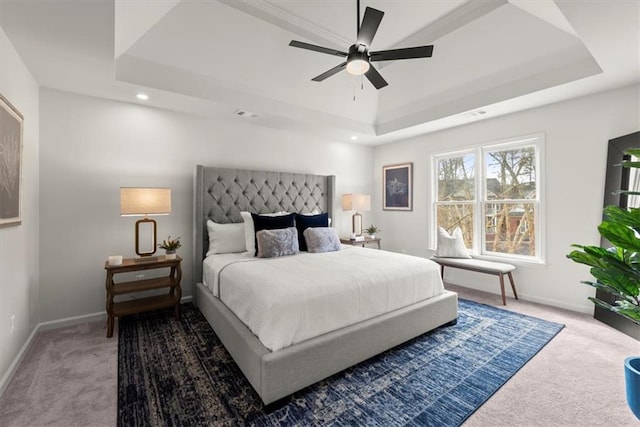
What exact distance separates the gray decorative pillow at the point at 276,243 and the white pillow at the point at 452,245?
2.38 meters

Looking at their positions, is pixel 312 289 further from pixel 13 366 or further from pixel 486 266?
pixel 486 266

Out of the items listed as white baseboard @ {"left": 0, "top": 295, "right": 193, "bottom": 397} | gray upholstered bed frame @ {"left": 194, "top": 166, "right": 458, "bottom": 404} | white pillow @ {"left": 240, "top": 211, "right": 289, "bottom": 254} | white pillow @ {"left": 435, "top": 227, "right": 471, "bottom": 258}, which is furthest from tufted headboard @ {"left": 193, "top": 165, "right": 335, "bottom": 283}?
white pillow @ {"left": 435, "top": 227, "right": 471, "bottom": 258}

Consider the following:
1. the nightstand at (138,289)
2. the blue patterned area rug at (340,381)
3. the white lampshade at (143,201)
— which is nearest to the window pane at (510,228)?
the blue patterned area rug at (340,381)

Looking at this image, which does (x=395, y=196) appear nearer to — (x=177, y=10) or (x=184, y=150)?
(x=184, y=150)

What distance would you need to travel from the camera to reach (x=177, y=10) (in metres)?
2.72

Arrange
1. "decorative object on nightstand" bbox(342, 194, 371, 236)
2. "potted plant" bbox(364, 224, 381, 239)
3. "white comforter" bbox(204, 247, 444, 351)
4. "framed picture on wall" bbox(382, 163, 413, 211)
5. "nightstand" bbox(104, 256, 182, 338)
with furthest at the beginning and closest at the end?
"potted plant" bbox(364, 224, 381, 239) < "framed picture on wall" bbox(382, 163, 413, 211) < "decorative object on nightstand" bbox(342, 194, 371, 236) < "nightstand" bbox(104, 256, 182, 338) < "white comforter" bbox(204, 247, 444, 351)

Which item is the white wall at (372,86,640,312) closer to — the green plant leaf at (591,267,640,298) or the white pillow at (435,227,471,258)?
the white pillow at (435,227,471,258)

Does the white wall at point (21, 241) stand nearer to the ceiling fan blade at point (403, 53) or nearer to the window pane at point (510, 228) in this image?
the ceiling fan blade at point (403, 53)

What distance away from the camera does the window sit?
3949 mm

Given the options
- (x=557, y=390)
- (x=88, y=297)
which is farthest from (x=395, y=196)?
(x=88, y=297)

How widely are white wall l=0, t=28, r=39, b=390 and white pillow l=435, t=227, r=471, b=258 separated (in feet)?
16.0

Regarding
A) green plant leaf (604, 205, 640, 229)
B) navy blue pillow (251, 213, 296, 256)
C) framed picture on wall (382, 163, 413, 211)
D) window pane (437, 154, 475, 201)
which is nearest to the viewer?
green plant leaf (604, 205, 640, 229)

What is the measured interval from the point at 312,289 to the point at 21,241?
263 centimetres

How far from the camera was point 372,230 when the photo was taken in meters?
5.50
